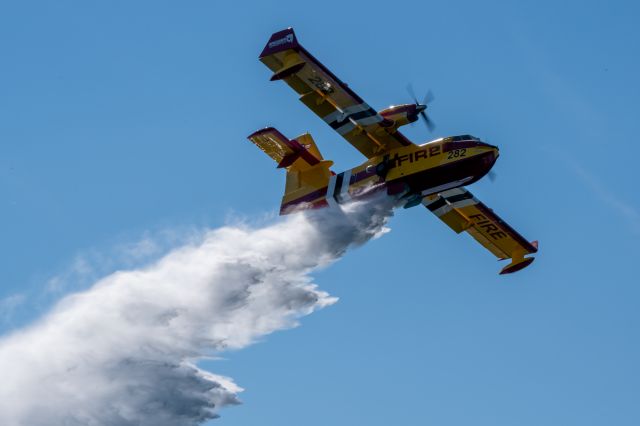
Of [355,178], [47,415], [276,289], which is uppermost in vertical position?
[355,178]

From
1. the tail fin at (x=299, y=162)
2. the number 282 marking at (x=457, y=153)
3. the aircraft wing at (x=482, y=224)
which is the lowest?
the number 282 marking at (x=457, y=153)

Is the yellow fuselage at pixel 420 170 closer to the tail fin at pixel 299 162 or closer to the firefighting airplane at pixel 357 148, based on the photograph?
the firefighting airplane at pixel 357 148

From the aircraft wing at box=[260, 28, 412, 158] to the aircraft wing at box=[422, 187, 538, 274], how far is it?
4.24 metres

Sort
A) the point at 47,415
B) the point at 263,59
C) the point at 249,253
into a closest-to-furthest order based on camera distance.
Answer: the point at 47,415
the point at 263,59
the point at 249,253

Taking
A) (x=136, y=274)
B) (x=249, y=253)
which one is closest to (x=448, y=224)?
(x=249, y=253)

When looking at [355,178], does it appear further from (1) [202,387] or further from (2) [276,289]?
(1) [202,387]

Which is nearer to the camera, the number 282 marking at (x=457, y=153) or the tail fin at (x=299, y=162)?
the number 282 marking at (x=457, y=153)

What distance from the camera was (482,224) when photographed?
48.5 m

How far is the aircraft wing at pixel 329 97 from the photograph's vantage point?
42.8 metres

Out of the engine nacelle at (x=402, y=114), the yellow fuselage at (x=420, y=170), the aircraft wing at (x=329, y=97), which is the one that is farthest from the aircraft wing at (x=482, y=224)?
the engine nacelle at (x=402, y=114)

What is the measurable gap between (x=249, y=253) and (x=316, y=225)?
246 cm

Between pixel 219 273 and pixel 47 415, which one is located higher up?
pixel 219 273

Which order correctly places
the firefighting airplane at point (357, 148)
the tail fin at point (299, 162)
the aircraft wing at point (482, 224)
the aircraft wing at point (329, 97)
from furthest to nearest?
the aircraft wing at point (482, 224), the tail fin at point (299, 162), the firefighting airplane at point (357, 148), the aircraft wing at point (329, 97)

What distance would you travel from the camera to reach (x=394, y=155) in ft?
145
